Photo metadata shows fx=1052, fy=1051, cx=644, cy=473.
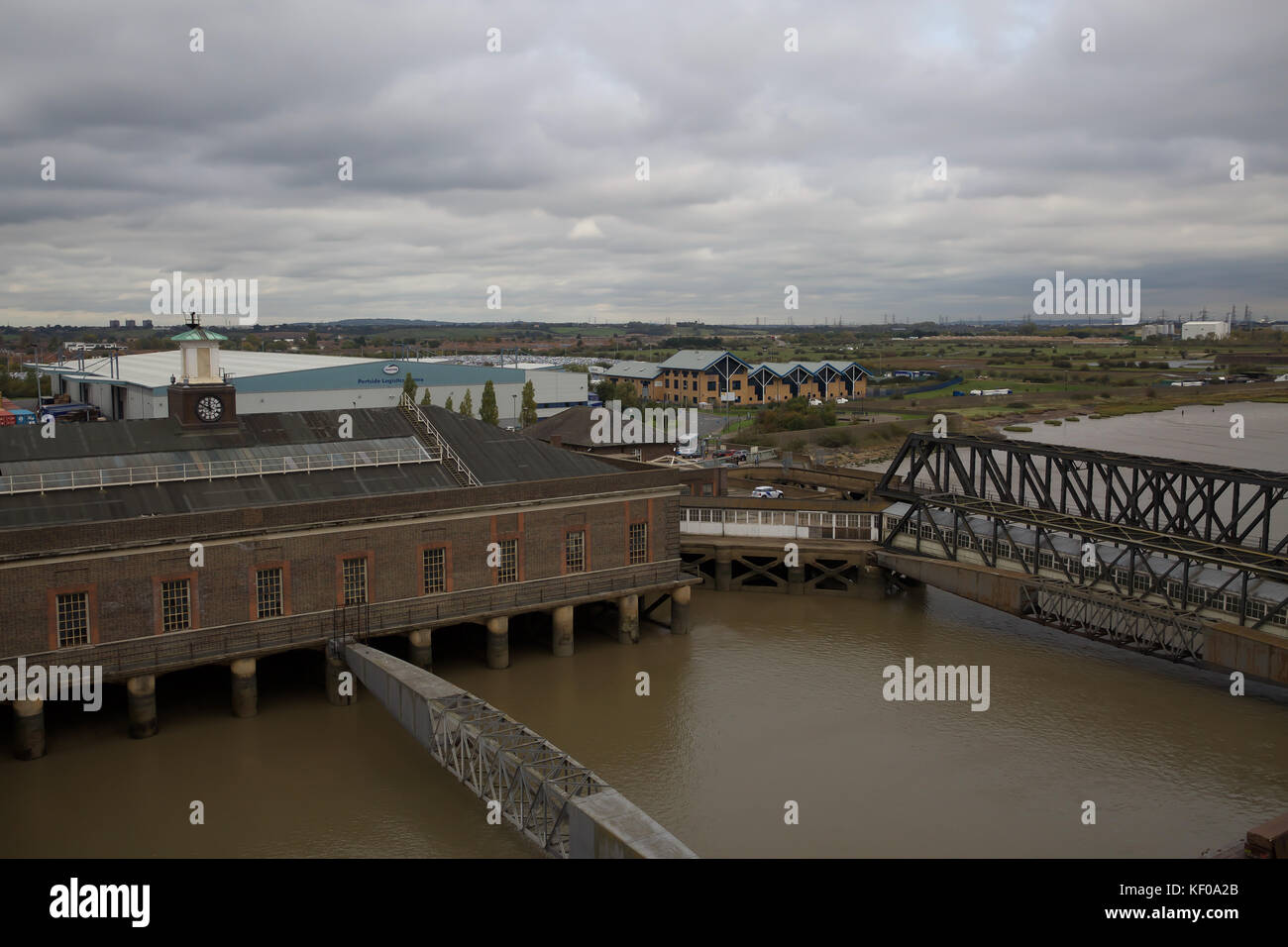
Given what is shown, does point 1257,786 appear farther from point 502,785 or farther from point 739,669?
point 502,785

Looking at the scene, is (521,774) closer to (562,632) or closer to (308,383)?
(562,632)

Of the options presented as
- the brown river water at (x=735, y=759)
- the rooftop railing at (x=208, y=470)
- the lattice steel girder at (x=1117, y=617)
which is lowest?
the brown river water at (x=735, y=759)

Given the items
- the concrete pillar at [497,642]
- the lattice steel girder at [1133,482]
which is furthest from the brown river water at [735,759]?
the lattice steel girder at [1133,482]

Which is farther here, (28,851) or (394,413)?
(394,413)

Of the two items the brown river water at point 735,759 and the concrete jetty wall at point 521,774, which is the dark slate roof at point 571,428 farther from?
the concrete jetty wall at point 521,774
